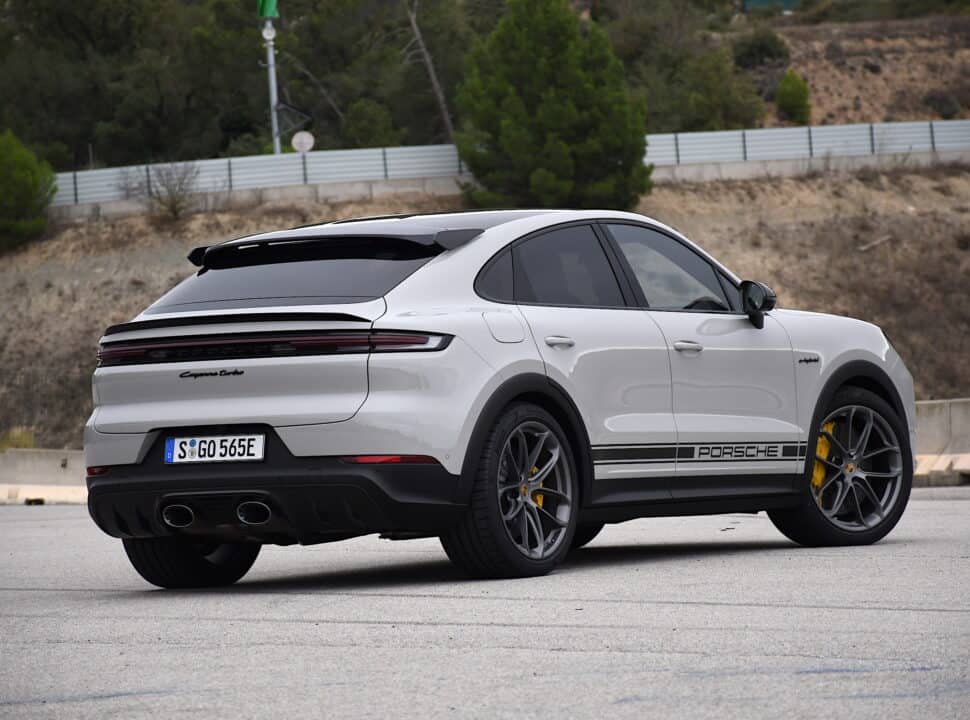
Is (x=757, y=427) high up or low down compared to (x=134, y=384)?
down

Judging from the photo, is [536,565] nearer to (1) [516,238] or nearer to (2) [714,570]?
(2) [714,570]

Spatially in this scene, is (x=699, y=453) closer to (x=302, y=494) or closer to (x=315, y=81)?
(x=302, y=494)

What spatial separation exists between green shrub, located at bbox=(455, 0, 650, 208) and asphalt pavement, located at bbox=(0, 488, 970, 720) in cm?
4978

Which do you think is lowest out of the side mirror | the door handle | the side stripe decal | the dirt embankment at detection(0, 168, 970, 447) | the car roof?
the dirt embankment at detection(0, 168, 970, 447)

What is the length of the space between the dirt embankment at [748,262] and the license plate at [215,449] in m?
45.9

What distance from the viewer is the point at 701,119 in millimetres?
74188

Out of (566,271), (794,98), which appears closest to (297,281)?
(566,271)

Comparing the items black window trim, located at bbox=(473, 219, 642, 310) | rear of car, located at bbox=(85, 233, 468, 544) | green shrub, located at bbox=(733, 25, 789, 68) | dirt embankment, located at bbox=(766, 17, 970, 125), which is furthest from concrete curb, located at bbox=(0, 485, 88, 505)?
green shrub, located at bbox=(733, 25, 789, 68)

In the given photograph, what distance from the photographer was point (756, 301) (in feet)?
31.4


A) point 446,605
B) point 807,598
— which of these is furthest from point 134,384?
point 807,598

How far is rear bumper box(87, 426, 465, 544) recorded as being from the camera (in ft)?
24.9

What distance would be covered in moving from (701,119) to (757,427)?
65944 mm

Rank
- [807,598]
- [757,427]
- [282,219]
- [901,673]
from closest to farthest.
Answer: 1. [901,673]
2. [807,598]
3. [757,427]
4. [282,219]

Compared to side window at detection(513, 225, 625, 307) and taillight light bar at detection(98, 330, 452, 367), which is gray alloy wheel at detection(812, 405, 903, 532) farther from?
taillight light bar at detection(98, 330, 452, 367)
